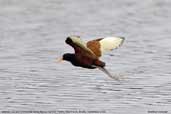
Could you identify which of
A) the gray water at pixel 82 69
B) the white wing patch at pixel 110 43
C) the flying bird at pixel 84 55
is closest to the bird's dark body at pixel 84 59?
the flying bird at pixel 84 55

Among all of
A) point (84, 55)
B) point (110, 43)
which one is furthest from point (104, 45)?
point (84, 55)

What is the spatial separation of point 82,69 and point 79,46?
4.36 metres

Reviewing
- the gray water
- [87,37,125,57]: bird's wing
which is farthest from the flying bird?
the gray water

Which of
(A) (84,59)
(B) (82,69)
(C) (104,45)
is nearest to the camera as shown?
(A) (84,59)

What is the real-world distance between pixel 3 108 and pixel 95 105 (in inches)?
46.9

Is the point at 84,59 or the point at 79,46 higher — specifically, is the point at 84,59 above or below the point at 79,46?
below

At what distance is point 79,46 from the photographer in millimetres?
11258

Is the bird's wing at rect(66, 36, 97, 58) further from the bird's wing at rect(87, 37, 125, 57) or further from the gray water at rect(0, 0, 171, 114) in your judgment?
the gray water at rect(0, 0, 171, 114)

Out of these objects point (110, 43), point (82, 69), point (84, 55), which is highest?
point (84, 55)

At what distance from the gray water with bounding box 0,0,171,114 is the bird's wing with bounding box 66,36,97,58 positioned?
161cm

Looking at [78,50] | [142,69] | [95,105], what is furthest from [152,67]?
[78,50]

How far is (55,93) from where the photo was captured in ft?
45.8

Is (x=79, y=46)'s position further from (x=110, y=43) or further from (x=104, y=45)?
(x=110, y=43)

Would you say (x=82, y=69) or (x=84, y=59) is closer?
(x=84, y=59)
